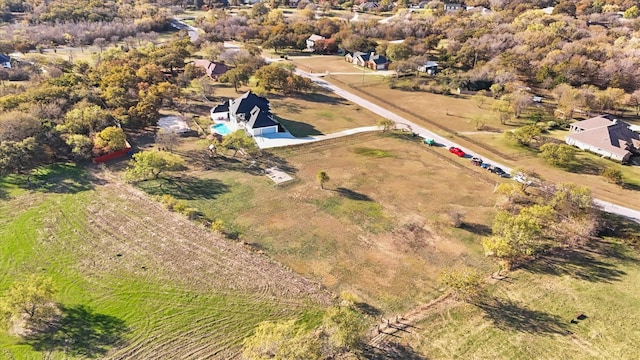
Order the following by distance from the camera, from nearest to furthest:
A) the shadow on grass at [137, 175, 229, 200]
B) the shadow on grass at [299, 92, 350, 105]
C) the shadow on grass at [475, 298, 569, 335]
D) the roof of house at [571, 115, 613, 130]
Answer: the shadow on grass at [475, 298, 569, 335] < the shadow on grass at [137, 175, 229, 200] < the roof of house at [571, 115, 613, 130] < the shadow on grass at [299, 92, 350, 105]

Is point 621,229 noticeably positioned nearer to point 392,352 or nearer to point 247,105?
point 392,352

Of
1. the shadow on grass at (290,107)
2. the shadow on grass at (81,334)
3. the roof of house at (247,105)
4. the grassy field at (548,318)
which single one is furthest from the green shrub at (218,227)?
the shadow on grass at (290,107)

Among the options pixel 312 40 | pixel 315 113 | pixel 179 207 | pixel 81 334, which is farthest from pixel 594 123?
pixel 312 40

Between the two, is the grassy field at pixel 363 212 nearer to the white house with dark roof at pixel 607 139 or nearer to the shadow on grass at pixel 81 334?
the shadow on grass at pixel 81 334

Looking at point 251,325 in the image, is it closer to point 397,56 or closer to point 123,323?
point 123,323

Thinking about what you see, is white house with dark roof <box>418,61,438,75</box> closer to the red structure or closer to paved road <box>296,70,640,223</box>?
paved road <box>296,70,640,223</box>

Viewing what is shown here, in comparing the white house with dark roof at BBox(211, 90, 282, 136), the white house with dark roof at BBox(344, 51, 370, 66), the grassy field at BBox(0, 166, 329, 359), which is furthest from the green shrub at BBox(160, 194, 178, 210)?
the white house with dark roof at BBox(344, 51, 370, 66)
